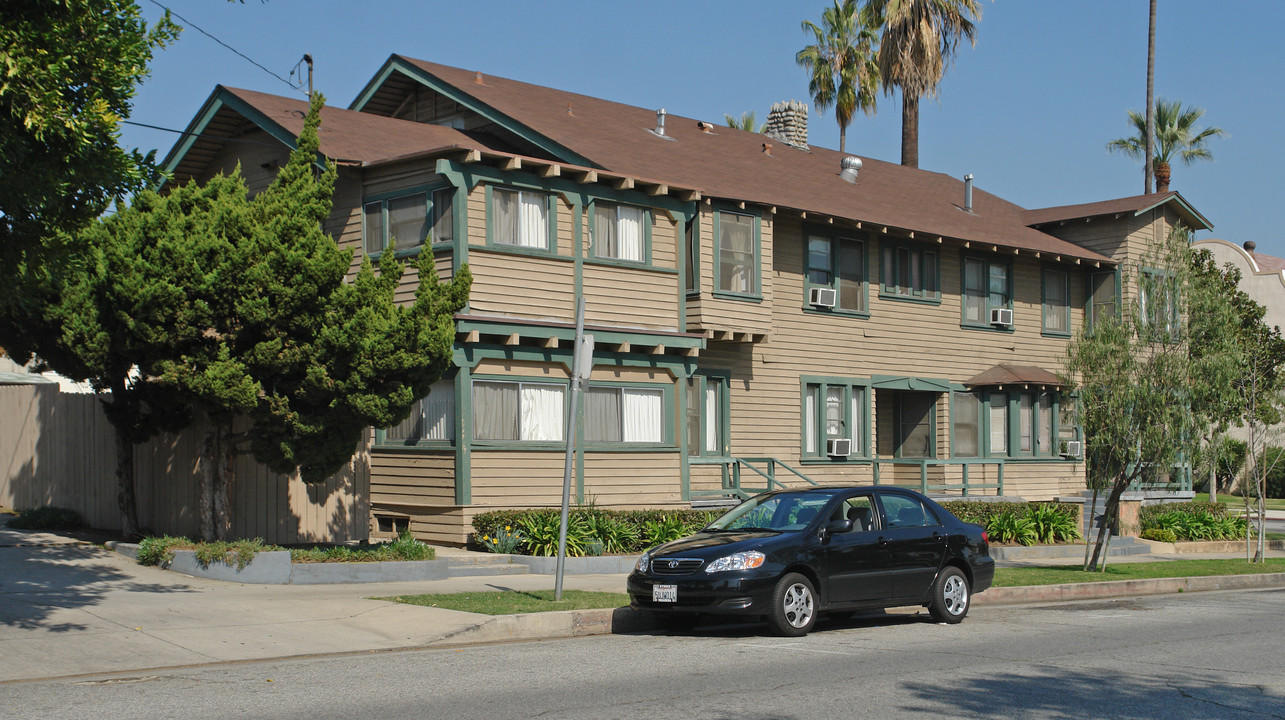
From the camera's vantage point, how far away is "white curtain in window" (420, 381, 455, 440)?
19.0 metres

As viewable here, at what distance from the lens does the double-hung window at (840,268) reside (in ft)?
82.7

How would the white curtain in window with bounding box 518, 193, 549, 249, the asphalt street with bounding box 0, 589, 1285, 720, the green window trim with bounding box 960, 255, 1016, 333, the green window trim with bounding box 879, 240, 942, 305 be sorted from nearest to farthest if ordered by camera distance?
the asphalt street with bounding box 0, 589, 1285, 720 < the white curtain in window with bounding box 518, 193, 549, 249 < the green window trim with bounding box 879, 240, 942, 305 < the green window trim with bounding box 960, 255, 1016, 333

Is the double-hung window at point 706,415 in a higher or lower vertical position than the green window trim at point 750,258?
lower

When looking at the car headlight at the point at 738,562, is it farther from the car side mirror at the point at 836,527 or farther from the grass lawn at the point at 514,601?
the grass lawn at the point at 514,601

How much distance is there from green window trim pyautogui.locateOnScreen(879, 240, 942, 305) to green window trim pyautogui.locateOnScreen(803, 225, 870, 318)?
57 cm

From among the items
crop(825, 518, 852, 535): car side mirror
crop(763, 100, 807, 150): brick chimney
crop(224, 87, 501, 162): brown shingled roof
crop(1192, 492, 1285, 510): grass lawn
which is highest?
crop(763, 100, 807, 150): brick chimney

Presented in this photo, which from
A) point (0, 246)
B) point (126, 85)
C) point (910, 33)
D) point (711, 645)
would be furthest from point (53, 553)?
point (910, 33)

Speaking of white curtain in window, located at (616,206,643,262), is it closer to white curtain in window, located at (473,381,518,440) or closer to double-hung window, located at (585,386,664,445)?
double-hung window, located at (585,386,664,445)

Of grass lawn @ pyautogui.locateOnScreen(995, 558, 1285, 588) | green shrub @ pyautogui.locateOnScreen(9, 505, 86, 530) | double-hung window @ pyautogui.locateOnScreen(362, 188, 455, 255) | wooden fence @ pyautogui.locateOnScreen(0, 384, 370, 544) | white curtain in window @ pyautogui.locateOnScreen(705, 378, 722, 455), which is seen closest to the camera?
wooden fence @ pyautogui.locateOnScreen(0, 384, 370, 544)

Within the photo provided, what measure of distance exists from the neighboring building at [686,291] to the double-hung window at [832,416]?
0.05m

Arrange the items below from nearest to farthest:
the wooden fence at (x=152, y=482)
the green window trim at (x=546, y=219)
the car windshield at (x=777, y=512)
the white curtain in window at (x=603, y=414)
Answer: the car windshield at (x=777, y=512)
the wooden fence at (x=152, y=482)
the green window trim at (x=546, y=219)
the white curtain in window at (x=603, y=414)

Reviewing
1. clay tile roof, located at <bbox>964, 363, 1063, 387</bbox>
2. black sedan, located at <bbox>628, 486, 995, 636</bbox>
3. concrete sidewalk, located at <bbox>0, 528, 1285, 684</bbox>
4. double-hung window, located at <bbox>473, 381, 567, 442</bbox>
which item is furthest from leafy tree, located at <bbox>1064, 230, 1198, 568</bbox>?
clay tile roof, located at <bbox>964, 363, 1063, 387</bbox>

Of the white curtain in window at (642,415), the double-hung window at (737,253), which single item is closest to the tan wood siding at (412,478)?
the white curtain in window at (642,415)

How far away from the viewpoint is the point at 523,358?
19422 mm
